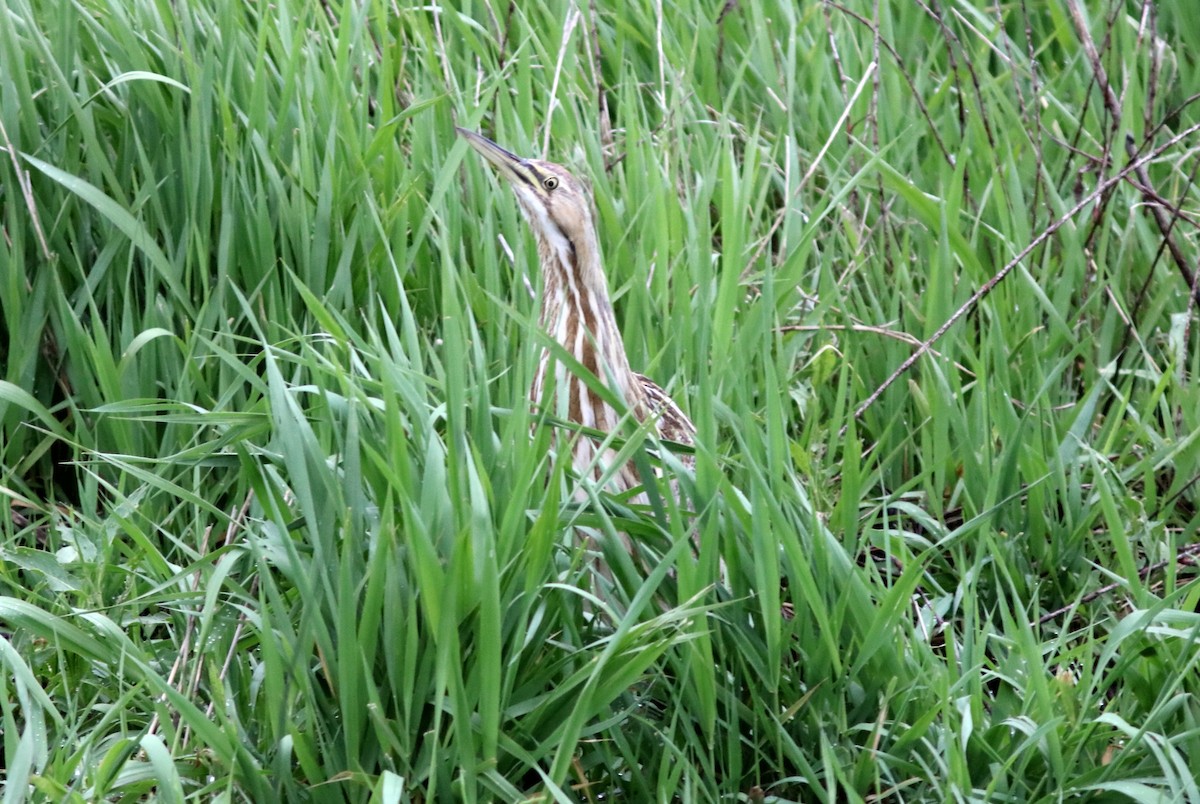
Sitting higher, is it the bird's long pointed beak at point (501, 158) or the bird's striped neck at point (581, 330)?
the bird's long pointed beak at point (501, 158)

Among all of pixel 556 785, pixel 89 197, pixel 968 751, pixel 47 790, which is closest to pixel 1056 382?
pixel 968 751

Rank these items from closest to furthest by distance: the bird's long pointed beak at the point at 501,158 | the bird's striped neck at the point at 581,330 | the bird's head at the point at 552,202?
1. the bird's striped neck at the point at 581,330
2. the bird's head at the point at 552,202
3. the bird's long pointed beak at the point at 501,158

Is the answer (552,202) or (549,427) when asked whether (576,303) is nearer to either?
(552,202)

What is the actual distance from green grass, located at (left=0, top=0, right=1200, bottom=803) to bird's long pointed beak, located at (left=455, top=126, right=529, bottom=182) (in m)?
0.16

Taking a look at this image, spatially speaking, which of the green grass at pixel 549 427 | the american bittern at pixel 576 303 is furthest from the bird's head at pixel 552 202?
the green grass at pixel 549 427

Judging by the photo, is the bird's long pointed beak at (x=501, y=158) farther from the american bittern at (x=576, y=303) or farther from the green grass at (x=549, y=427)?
the green grass at (x=549, y=427)

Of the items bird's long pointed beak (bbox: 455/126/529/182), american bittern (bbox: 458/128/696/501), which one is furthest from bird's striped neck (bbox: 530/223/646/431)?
bird's long pointed beak (bbox: 455/126/529/182)

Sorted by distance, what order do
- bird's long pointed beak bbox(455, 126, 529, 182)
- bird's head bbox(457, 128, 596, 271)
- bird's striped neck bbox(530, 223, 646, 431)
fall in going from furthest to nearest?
1. bird's long pointed beak bbox(455, 126, 529, 182)
2. bird's head bbox(457, 128, 596, 271)
3. bird's striped neck bbox(530, 223, 646, 431)

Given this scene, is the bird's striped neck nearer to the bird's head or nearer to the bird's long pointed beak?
the bird's head

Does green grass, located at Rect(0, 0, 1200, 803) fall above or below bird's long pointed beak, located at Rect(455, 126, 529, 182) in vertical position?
below

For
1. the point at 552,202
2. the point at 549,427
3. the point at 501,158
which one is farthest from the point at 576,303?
the point at 549,427

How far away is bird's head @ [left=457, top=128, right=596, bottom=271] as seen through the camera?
3246mm

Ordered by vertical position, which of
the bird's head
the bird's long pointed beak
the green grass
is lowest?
the green grass

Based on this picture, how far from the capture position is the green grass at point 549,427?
233 cm
